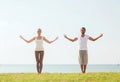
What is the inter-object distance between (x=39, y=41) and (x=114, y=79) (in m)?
6.17

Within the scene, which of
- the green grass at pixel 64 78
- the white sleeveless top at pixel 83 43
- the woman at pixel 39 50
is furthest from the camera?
the woman at pixel 39 50

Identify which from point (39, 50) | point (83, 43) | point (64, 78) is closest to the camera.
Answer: point (64, 78)

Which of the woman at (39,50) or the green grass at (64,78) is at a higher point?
the woman at (39,50)

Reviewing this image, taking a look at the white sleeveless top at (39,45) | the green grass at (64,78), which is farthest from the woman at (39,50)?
the green grass at (64,78)

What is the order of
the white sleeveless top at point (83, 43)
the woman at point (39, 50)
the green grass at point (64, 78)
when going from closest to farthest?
the green grass at point (64, 78) → the white sleeveless top at point (83, 43) → the woman at point (39, 50)

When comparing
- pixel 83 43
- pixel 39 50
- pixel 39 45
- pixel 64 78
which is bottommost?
pixel 64 78

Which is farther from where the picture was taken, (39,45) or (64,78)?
(39,45)

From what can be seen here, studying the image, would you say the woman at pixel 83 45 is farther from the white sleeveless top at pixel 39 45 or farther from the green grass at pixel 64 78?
the green grass at pixel 64 78

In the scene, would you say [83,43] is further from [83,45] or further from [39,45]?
[39,45]

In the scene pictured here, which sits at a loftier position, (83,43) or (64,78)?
(83,43)

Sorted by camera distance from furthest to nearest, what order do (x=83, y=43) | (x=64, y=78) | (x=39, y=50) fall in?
(x=39, y=50), (x=83, y=43), (x=64, y=78)

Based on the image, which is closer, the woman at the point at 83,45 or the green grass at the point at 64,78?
the green grass at the point at 64,78

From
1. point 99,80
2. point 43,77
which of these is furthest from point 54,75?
point 99,80

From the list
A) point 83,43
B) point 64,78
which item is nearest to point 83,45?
point 83,43
